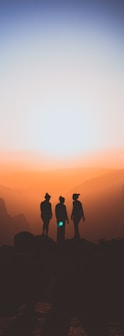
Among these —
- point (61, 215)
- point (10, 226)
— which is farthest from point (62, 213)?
point (10, 226)

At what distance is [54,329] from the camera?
8.31 metres

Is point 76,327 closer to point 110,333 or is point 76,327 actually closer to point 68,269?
point 110,333

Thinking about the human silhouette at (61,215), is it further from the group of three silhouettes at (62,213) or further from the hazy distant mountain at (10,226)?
the hazy distant mountain at (10,226)

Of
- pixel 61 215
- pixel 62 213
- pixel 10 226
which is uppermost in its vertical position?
pixel 10 226

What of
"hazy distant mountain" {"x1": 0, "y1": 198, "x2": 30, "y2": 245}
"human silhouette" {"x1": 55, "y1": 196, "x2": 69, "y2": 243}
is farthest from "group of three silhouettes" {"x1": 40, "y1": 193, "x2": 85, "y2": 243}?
"hazy distant mountain" {"x1": 0, "y1": 198, "x2": 30, "y2": 245}

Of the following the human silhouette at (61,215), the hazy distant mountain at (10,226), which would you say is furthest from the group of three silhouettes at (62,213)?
the hazy distant mountain at (10,226)

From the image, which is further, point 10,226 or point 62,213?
point 10,226

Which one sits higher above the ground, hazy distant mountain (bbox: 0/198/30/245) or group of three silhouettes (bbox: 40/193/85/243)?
hazy distant mountain (bbox: 0/198/30/245)

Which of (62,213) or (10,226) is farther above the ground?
(10,226)

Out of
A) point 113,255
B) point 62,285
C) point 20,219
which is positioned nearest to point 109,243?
point 113,255

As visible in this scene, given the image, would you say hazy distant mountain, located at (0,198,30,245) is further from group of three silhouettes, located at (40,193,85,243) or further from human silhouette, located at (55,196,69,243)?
human silhouette, located at (55,196,69,243)

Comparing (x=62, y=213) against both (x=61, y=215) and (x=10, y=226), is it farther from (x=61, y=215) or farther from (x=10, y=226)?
(x=10, y=226)

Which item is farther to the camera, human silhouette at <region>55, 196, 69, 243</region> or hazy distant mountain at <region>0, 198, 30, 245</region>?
hazy distant mountain at <region>0, 198, 30, 245</region>

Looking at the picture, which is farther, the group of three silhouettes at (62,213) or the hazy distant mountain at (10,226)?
the hazy distant mountain at (10,226)
